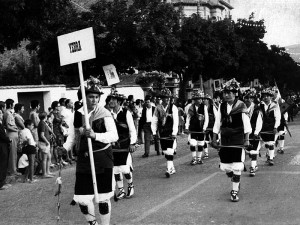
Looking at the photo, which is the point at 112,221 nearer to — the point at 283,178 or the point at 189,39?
the point at 283,178

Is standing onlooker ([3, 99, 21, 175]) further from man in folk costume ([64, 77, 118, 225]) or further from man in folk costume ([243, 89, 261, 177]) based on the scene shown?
man in folk costume ([64, 77, 118, 225])

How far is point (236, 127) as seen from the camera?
9.48 m

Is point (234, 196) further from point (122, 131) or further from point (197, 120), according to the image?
point (197, 120)

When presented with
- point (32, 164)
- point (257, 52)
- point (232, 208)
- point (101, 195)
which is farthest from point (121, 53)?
point (257, 52)

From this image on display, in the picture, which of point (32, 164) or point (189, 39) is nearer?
point (32, 164)

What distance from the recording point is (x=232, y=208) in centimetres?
830

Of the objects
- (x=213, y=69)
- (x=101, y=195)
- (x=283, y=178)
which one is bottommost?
(x=283, y=178)

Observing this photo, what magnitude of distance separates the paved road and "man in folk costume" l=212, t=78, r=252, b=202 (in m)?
0.58

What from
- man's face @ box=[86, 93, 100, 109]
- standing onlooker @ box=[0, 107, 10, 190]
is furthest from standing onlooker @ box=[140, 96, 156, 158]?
man's face @ box=[86, 93, 100, 109]

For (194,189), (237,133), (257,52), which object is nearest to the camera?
(237,133)

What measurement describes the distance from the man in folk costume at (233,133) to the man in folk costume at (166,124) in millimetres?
2569

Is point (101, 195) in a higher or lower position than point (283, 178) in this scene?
higher

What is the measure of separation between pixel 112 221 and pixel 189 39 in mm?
35365

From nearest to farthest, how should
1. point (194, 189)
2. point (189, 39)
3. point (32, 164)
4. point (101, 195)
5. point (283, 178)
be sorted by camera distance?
1. point (101, 195)
2. point (194, 189)
3. point (283, 178)
4. point (32, 164)
5. point (189, 39)
